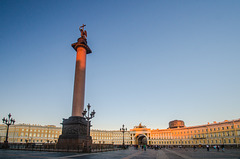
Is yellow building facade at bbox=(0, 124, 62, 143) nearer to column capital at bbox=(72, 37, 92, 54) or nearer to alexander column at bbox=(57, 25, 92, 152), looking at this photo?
alexander column at bbox=(57, 25, 92, 152)

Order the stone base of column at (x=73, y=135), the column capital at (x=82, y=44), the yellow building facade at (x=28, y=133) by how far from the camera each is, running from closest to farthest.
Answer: the stone base of column at (x=73, y=135), the column capital at (x=82, y=44), the yellow building facade at (x=28, y=133)

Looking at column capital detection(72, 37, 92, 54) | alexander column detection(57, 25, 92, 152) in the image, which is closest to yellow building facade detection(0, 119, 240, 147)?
alexander column detection(57, 25, 92, 152)

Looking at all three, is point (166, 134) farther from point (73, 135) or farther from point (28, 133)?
point (73, 135)

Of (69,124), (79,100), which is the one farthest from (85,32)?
(69,124)

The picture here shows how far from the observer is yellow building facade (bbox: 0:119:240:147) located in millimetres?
65762

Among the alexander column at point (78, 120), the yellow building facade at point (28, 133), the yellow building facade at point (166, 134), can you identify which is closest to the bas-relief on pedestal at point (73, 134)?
the alexander column at point (78, 120)

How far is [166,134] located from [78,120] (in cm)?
9045

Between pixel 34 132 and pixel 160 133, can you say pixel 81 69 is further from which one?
pixel 160 133

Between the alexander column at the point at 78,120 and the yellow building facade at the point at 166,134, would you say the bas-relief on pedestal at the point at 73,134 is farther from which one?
the yellow building facade at the point at 166,134

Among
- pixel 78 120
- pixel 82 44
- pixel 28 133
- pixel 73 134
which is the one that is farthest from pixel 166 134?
pixel 73 134

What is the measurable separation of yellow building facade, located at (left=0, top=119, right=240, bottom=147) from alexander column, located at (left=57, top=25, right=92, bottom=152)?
27.4 m

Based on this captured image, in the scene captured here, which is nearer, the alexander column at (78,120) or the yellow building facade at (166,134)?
the alexander column at (78,120)

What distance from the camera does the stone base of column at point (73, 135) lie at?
2511 centimetres

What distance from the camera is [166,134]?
10469 cm
